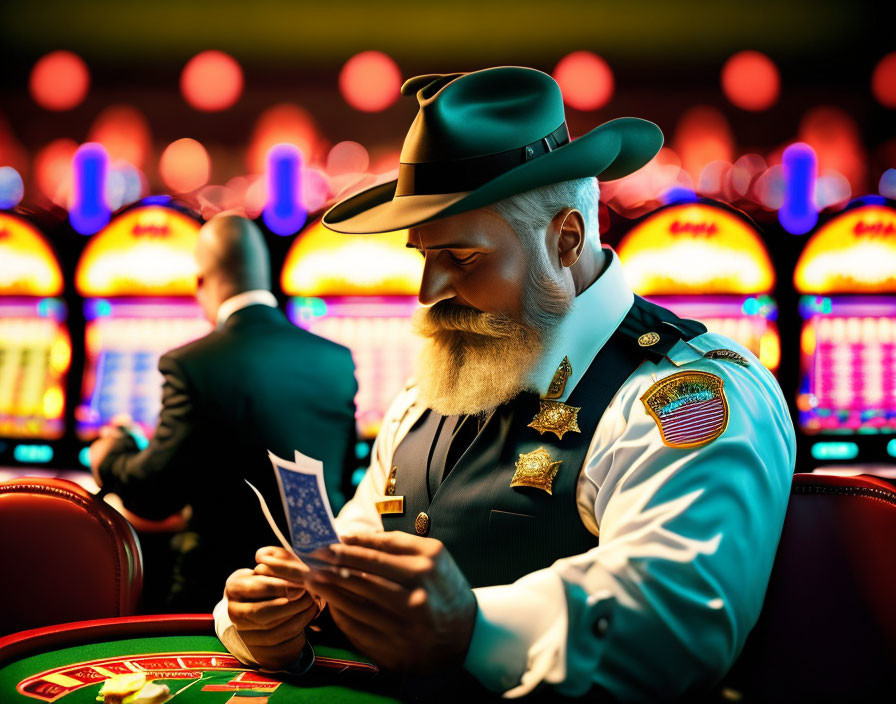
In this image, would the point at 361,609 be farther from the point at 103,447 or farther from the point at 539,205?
the point at 103,447

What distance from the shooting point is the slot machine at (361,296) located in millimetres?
4129

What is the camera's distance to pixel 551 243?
1601 millimetres

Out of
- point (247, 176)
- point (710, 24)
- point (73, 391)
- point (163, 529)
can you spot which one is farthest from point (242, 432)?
point (710, 24)

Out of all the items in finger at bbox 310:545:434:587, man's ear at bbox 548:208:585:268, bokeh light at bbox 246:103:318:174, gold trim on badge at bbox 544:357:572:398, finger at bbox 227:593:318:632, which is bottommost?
finger at bbox 227:593:318:632

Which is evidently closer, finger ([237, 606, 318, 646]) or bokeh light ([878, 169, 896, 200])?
finger ([237, 606, 318, 646])

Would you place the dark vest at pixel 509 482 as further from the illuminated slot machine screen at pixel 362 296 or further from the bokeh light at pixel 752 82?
the bokeh light at pixel 752 82

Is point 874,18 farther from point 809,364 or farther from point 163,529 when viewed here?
point 163,529

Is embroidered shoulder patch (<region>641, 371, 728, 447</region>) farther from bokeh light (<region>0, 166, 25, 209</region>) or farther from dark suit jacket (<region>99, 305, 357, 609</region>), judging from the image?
bokeh light (<region>0, 166, 25, 209</region>)

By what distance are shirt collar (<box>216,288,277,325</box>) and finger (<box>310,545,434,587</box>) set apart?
2.26 metres

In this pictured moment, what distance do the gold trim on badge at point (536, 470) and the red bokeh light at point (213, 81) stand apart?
427 centimetres

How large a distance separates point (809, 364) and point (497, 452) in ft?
9.94

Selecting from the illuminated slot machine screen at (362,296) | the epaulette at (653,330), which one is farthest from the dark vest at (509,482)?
the illuminated slot machine screen at (362,296)

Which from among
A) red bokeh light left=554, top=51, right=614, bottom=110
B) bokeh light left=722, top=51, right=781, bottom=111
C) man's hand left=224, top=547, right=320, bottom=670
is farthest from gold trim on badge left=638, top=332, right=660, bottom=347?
bokeh light left=722, top=51, right=781, bottom=111

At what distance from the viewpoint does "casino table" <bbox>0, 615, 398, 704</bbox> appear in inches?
55.8
